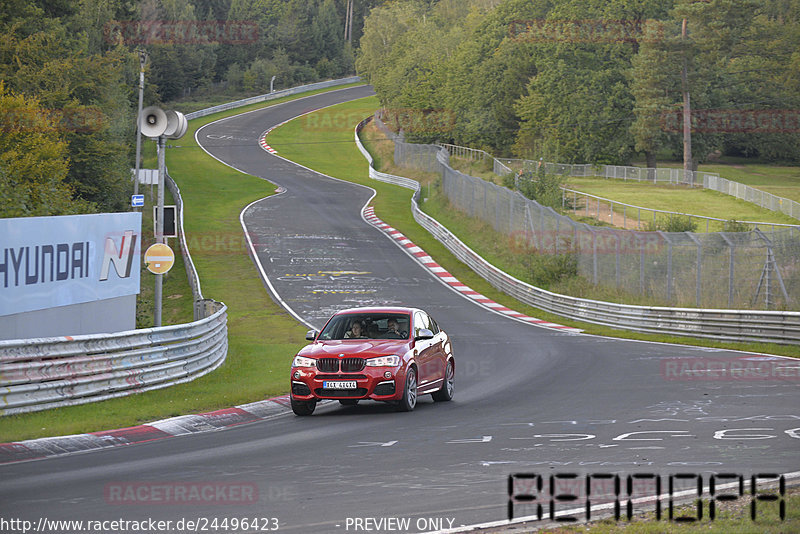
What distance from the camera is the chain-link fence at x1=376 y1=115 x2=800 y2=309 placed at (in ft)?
80.1

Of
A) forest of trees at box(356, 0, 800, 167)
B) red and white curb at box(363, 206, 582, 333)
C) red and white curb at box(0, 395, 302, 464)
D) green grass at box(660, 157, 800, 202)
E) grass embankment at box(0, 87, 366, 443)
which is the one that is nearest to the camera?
red and white curb at box(0, 395, 302, 464)

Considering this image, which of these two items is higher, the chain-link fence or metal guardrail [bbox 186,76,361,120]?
metal guardrail [bbox 186,76,361,120]

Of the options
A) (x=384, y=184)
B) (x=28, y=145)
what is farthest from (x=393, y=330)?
(x=384, y=184)

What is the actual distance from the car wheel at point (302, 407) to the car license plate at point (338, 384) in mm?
458

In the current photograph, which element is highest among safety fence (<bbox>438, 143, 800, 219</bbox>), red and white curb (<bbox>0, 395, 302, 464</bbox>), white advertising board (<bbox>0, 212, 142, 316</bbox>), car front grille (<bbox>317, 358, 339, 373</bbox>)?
safety fence (<bbox>438, 143, 800, 219</bbox>)

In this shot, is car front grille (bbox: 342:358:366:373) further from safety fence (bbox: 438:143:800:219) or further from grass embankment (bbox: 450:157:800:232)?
safety fence (bbox: 438:143:800:219)

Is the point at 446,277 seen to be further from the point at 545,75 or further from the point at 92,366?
the point at 545,75

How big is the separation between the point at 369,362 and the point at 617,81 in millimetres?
74442

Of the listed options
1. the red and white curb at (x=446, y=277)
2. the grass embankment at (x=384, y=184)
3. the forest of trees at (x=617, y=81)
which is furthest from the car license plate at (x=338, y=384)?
the forest of trees at (x=617, y=81)

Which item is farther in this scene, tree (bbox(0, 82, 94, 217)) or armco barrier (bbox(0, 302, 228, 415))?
tree (bbox(0, 82, 94, 217))

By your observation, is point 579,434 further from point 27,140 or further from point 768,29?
point 768,29

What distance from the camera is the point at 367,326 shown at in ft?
49.5

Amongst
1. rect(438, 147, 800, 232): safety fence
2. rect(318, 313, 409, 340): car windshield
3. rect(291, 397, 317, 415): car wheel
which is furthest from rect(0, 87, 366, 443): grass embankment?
rect(438, 147, 800, 232): safety fence

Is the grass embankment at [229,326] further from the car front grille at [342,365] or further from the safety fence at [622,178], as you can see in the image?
the safety fence at [622,178]
